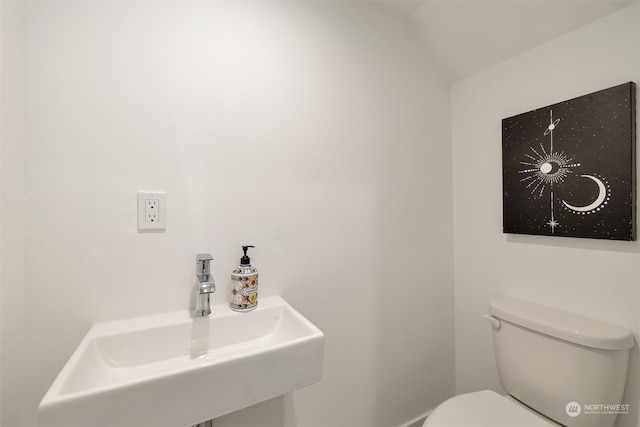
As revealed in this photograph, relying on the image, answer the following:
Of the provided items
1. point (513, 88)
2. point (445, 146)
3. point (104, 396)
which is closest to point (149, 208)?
point (104, 396)

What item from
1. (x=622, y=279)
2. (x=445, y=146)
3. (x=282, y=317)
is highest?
(x=445, y=146)

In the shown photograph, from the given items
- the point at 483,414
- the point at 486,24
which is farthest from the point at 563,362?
the point at 486,24

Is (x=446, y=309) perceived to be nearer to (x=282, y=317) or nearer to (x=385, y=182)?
(x=385, y=182)

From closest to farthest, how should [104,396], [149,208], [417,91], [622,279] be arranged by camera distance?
[104,396] < [149,208] < [622,279] < [417,91]

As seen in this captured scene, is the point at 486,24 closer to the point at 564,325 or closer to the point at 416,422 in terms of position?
the point at 564,325

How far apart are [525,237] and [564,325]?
397mm

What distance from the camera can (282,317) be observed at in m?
0.92

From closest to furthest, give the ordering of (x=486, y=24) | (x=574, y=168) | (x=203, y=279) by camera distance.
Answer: (x=203, y=279), (x=574, y=168), (x=486, y=24)

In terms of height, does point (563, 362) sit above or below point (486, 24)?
below

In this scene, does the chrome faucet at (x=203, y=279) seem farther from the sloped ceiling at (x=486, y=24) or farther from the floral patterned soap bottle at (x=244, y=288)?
the sloped ceiling at (x=486, y=24)

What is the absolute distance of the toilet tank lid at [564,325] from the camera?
34.3 inches

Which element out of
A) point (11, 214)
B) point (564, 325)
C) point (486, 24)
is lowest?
point (564, 325)

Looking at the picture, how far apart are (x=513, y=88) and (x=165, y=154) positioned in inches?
60.6

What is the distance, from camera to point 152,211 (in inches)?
32.6
